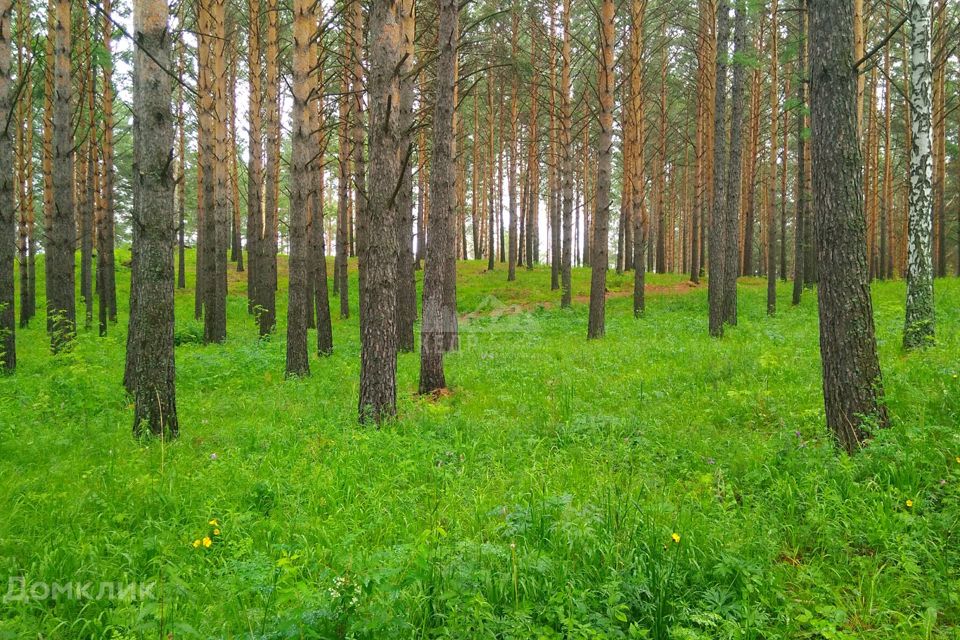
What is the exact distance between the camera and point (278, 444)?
213 inches

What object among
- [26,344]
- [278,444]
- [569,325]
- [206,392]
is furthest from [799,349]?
[26,344]

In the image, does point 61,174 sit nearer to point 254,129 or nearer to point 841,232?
point 254,129

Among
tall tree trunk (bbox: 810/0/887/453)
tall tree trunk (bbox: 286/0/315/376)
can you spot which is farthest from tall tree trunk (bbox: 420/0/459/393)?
tall tree trunk (bbox: 810/0/887/453)

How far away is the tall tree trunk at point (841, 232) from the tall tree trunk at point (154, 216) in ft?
21.5

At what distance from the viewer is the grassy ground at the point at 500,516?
2574 millimetres

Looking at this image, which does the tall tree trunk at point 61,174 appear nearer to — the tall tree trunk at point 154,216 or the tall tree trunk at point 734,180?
the tall tree trunk at point 154,216

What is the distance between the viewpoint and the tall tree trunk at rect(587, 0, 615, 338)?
12.9 meters

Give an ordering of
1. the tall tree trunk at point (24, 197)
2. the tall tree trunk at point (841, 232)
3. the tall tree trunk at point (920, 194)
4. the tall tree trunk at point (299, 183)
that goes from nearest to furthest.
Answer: the tall tree trunk at point (841, 232) → the tall tree trunk at point (920, 194) → the tall tree trunk at point (299, 183) → the tall tree trunk at point (24, 197)

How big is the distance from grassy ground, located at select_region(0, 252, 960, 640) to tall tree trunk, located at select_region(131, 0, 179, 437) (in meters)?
0.58

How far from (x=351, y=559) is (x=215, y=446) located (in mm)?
3411

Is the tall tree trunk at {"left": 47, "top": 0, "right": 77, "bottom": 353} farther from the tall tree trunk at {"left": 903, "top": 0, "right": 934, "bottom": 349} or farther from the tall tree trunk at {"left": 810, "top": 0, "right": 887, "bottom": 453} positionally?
the tall tree trunk at {"left": 903, "top": 0, "right": 934, "bottom": 349}

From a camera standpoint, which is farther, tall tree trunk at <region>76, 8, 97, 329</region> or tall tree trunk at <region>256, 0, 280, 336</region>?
tall tree trunk at <region>76, 8, 97, 329</region>

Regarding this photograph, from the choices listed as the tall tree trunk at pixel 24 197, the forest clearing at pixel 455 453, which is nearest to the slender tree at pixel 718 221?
the forest clearing at pixel 455 453

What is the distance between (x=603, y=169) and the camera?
1332cm
